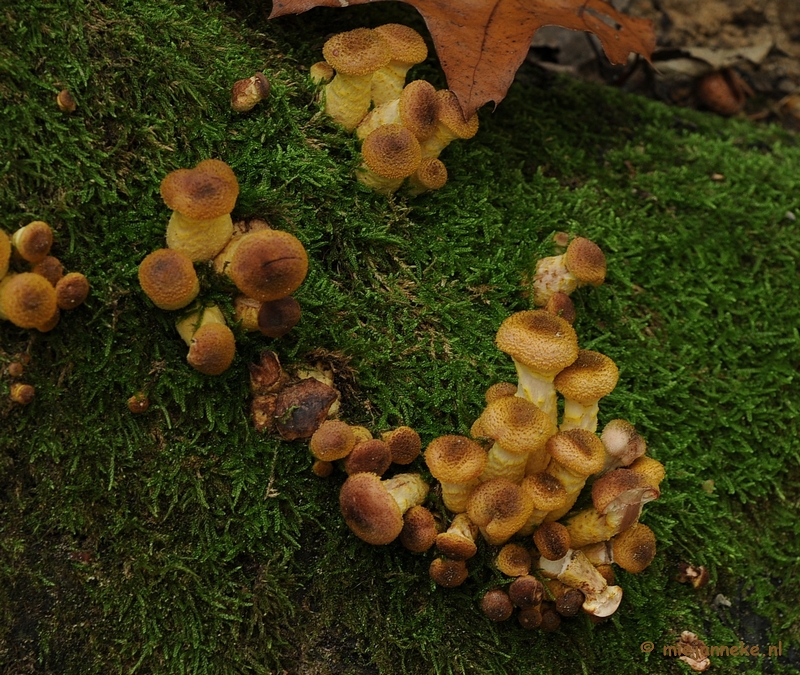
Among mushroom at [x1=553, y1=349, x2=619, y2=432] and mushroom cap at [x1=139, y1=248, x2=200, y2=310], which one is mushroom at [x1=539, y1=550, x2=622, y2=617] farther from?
mushroom cap at [x1=139, y1=248, x2=200, y2=310]

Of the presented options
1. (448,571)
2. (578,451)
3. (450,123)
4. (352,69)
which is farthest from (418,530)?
(352,69)

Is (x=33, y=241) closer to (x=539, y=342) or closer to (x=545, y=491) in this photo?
(x=539, y=342)

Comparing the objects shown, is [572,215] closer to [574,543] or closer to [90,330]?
[574,543]

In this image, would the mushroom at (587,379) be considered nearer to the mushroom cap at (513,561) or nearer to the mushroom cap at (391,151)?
the mushroom cap at (513,561)

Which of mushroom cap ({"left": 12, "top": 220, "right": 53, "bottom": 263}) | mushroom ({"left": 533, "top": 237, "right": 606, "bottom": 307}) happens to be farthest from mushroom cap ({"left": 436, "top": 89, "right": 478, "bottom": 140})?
mushroom cap ({"left": 12, "top": 220, "right": 53, "bottom": 263})

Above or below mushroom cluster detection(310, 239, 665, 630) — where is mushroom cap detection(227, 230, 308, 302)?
A: above

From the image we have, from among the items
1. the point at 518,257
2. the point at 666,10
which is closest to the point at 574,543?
the point at 518,257
